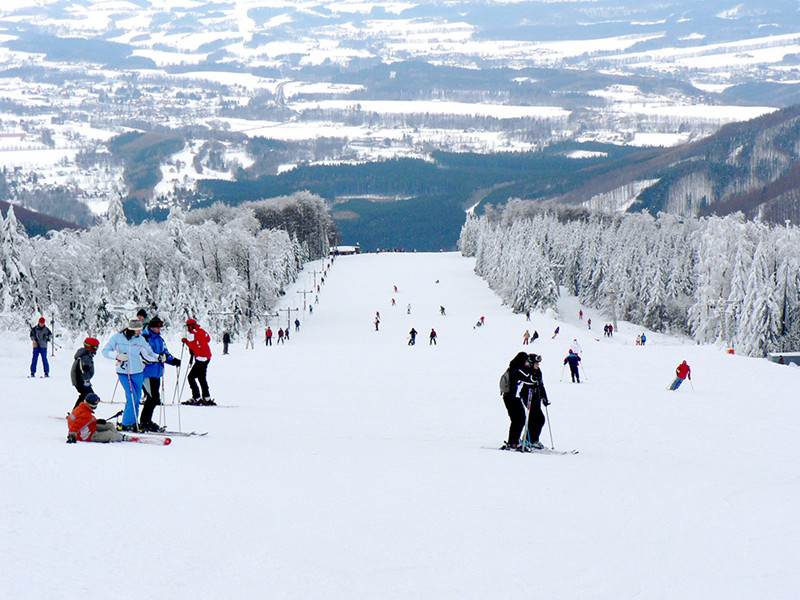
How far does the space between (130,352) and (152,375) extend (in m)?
0.51

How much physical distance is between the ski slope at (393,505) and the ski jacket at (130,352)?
3.97ft

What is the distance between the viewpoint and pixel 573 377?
2247 centimetres

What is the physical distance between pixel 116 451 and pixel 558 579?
512 centimetres

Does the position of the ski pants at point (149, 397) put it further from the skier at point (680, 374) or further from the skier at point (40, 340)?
the skier at point (680, 374)

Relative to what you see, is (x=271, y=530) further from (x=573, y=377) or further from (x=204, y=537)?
(x=573, y=377)

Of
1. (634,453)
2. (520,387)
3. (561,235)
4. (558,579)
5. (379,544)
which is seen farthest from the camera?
(561,235)

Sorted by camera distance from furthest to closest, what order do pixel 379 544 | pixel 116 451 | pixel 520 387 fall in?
pixel 520 387 < pixel 116 451 < pixel 379 544

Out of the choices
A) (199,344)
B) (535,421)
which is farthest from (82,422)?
(535,421)

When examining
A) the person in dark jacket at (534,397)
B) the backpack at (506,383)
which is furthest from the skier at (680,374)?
the backpack at (506,383)

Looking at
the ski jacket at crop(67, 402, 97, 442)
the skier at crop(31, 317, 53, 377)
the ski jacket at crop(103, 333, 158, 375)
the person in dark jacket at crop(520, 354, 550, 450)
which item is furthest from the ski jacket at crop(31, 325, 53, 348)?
the person in dark jacket at crop(520, 354, 550, 450)

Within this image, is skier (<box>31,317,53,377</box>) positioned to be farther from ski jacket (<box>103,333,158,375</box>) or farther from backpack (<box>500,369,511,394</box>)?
backpack (<box>500,369,511,394</box>)

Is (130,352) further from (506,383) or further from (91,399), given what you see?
(506,383)

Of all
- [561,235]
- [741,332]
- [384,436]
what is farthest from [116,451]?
[561,235]

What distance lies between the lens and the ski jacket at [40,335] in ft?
55.0
